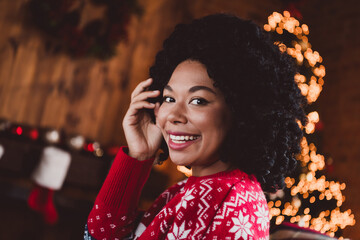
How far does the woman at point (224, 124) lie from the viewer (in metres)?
0.75

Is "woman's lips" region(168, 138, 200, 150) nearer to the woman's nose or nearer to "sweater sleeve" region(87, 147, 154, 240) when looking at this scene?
the woman's nose

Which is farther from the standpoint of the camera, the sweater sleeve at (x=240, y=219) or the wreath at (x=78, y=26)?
the wreath at (x=78, y=26)

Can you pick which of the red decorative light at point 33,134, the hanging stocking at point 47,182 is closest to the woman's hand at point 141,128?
the hanging stocking at point 47,182

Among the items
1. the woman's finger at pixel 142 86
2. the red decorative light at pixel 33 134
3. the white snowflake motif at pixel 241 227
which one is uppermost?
the woman's finger at pixel 142 86

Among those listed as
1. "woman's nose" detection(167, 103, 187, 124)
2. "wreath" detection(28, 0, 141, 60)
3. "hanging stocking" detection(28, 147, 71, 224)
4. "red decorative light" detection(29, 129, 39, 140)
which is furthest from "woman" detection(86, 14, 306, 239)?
"wreath" detection(28, 0, 141, 60)

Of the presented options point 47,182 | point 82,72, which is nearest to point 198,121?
point 47,182

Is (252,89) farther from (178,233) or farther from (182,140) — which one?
(178,233)

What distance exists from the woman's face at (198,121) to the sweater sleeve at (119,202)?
179 millimetres

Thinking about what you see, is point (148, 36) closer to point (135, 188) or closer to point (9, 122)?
point (9, 122)

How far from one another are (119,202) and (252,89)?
0.50 meters

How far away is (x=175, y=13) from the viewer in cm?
344

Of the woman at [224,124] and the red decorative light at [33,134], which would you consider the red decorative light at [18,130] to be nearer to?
the red decorative light at [33,134]

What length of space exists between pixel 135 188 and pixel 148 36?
2.63 metres

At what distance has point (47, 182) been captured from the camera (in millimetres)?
2305
